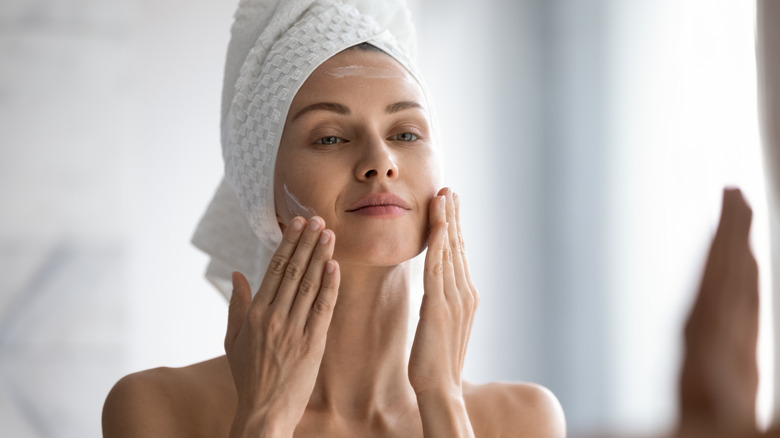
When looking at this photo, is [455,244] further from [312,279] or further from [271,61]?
[271,61]

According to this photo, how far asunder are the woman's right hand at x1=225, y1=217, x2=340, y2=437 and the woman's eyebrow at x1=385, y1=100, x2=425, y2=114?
197mm

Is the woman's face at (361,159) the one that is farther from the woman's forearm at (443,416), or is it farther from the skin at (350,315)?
the woman's forearm at (443,416)

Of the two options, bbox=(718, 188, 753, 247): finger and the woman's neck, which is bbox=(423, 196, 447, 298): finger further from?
bbox=(718, 188, 753, 247): finger

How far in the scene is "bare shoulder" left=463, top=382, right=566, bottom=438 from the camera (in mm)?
1201

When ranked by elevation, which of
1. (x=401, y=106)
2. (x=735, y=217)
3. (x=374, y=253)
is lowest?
(x=735, y=217)

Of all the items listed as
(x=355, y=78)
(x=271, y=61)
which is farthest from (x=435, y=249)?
(x=271, y=61)

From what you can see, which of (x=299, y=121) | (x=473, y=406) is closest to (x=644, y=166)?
(x=473, y=406)

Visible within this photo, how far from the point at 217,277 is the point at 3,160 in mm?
866

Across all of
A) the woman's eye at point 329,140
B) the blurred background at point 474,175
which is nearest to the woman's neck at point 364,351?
the woman's eye at point 329,140

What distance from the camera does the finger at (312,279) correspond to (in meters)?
1.03

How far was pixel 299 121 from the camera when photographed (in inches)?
43.8

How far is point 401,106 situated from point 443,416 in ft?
1.45

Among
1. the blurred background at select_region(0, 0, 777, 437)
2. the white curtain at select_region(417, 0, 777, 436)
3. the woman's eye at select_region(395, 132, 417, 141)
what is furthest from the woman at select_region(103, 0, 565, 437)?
the white curtain at select_region(417, 0, 777, 436)

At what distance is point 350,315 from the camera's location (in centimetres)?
119
